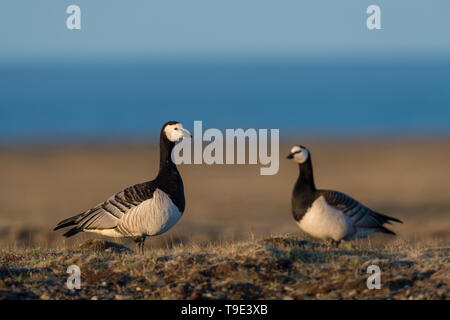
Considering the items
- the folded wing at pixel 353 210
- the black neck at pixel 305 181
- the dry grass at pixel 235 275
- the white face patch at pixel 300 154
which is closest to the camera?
the dry grass at pixel 235 275

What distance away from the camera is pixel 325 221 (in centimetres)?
1242

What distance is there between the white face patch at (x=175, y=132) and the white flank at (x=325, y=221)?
8.18ft

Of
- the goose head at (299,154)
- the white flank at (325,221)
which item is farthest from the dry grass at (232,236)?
the goose head at (299,154)

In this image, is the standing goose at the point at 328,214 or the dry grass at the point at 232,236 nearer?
the dry grass at the point at 232,236

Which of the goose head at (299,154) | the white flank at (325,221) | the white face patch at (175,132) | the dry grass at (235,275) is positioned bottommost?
the dry grass at (235,275)

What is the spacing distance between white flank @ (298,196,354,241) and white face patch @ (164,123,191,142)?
2.49 m

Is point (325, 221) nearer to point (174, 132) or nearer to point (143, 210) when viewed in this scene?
point (143, 210)

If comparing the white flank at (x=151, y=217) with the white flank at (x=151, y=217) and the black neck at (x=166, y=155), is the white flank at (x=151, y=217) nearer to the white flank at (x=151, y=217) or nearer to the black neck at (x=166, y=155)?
the white flank at (x=151, y=217)

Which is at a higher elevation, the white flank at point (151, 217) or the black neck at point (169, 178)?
the black neck at point (169, 178)

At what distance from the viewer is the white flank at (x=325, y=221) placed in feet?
40.8

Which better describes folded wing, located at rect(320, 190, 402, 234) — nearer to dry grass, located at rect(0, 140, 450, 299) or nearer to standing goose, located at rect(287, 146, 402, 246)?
standing goose, located at rect(287, 146, 402, 246)

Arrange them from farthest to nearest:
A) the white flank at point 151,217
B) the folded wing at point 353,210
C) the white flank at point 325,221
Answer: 1. the folded wing at point 353,210
2. the white flank at point 151,217
3. the white flank at point 325,221

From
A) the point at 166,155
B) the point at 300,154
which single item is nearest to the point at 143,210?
the point at 166,155
